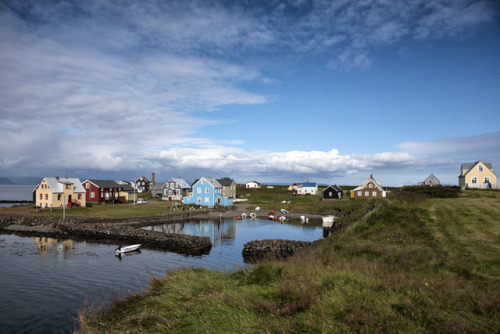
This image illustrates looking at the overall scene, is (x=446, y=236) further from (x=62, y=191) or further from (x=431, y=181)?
(x=62, y=191)

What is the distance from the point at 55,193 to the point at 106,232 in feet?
81.5

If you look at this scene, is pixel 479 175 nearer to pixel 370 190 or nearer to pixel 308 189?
pixel 370 190

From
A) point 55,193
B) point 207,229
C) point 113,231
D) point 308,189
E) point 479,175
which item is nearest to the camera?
point 113,231

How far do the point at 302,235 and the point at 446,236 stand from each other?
89.1ft

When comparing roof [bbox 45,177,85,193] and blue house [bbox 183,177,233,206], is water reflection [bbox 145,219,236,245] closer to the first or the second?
blue house [bbox 183,177,233,206]

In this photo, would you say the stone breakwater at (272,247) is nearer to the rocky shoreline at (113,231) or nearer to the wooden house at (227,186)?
the rocky shoreline at (113,231)

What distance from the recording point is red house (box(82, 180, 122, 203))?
7612 cm

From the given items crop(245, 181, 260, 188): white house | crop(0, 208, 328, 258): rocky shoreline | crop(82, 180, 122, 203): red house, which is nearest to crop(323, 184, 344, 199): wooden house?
crop(0, 208, 328, 258): rocky shoreline

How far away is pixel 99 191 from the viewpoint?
76625mm

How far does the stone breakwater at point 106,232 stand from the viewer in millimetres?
36188

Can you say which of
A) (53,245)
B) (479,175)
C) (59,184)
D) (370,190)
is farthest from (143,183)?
(479,175)

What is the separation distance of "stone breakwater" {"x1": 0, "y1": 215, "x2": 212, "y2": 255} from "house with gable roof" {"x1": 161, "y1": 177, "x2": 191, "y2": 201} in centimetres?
4117

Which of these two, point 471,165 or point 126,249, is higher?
point 471,165

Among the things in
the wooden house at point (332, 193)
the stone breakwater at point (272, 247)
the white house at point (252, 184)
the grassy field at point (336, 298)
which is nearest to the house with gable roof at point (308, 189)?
the wooden house at point (332, 193)
